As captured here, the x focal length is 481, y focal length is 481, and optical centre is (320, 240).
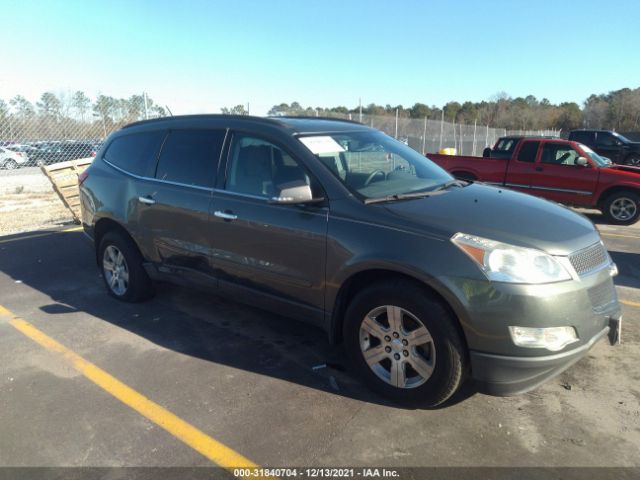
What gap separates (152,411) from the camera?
310 cm

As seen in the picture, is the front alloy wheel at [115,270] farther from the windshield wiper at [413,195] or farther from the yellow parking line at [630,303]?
the yellow parking line at [630,303]

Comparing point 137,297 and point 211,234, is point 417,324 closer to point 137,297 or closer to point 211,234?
point 211,234

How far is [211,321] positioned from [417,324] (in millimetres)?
2236

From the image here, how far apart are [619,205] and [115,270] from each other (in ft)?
31.4

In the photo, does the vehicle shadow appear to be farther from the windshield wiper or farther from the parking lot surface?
the windshield wiper

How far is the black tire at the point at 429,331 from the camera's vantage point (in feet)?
9.22

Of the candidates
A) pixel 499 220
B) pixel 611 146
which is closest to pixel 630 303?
pixel 499 220

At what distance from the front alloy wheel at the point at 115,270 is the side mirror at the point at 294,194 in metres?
2.38

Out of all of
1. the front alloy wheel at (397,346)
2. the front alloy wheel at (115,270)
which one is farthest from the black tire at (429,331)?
the front alloy wheel at (115,270)

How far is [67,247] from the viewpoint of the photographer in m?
7.25

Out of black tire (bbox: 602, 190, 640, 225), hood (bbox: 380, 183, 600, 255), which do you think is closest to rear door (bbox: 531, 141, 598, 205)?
black tire (bbox: 602, 190, 640, 225)

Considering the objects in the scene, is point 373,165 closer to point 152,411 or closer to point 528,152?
point 152,411

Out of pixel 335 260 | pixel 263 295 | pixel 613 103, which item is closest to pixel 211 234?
pixel 263 295

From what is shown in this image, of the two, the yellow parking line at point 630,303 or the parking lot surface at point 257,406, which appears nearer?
the parking lot surface at point 257,406
